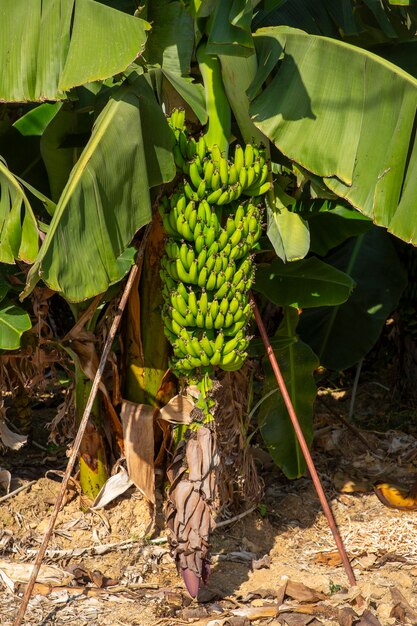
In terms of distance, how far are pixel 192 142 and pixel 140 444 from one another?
1623mm

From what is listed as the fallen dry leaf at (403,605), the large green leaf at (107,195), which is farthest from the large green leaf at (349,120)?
the fallen dry leaf at (403,605)

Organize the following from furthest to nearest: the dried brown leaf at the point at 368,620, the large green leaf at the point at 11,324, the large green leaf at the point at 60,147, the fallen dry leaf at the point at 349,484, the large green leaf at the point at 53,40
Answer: the fallen dry leaf at the point at 349,484 < the large green leaf at the point at 60,147 < the large green leaf at the point at 11,324 < the dried brown leaf at the point at 368,620 < the large green leaf at the point at 53,40

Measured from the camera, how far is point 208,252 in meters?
3.84

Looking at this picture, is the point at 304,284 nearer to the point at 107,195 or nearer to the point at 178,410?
the point at 178,410

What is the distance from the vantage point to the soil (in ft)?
12.9

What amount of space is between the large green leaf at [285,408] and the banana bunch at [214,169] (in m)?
1.23

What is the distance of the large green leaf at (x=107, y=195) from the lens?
3373 mm

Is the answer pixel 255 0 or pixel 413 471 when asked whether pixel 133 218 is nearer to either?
pixel 255 0

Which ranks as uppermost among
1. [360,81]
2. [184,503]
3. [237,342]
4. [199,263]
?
[360,81]

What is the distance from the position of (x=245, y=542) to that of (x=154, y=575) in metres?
0.58

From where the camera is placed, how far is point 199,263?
3816 mm

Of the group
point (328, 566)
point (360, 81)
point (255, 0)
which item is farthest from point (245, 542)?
point (255, 0)

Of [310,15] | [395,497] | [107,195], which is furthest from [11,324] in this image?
[395,497]

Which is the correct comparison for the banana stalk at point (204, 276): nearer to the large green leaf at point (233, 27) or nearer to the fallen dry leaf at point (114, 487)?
the large green leaf at point (233, 27)
